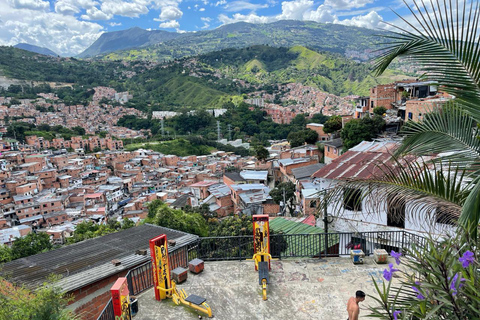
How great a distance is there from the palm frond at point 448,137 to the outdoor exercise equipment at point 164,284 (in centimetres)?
358

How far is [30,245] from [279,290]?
56.8 ft

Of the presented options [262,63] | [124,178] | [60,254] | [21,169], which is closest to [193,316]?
[60,254]

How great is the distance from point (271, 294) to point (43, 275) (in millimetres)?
4704

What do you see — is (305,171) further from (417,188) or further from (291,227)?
(417,188)

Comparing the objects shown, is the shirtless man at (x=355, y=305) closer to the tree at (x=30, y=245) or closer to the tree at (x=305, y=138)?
the tree at (x=30, y=245)

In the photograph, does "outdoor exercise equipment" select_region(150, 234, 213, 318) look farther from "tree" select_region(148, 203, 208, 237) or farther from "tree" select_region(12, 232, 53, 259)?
"tree" select_region(12, 232, 53, 259)

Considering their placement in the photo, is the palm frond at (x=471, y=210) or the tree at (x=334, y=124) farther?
the tree at (x=334, y=124)

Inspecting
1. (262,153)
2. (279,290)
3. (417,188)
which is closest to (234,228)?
(279,290)

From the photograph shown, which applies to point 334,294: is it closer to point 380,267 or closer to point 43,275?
point 380,267

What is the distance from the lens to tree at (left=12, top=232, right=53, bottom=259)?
1616cm

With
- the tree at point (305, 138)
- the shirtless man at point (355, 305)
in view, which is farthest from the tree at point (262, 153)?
the shirtless man at point (355, 305)

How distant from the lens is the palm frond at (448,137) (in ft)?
9.73

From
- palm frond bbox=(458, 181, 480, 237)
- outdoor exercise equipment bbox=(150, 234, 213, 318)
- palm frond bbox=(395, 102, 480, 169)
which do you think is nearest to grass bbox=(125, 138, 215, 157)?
outdoor exercise equipment bbox=(150, 234, 213, 318)

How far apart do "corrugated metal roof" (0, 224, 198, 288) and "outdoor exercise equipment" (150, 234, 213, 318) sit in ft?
3.83
